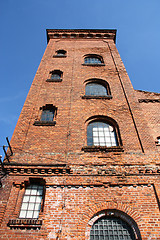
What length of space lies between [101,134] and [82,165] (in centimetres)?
220

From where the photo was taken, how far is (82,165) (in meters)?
7.55

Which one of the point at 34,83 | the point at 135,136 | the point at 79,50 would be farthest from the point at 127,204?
the point at 79,50

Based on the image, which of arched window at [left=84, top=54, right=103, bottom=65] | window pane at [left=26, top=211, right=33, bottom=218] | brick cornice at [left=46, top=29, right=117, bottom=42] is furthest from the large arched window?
brick cornice at [left=46, top=29, right=117, bottom=42]

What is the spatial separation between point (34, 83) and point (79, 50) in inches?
251

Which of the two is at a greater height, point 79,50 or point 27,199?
point 79,50

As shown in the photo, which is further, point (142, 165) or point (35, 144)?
point (35, 144)

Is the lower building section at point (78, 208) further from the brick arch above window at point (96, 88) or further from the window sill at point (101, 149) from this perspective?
the brick arch above window at point (96, 88)

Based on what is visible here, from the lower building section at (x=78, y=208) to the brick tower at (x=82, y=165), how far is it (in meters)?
0.03

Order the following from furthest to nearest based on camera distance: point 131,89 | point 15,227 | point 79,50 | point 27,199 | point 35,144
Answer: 1. point 79,50
2. point 131,89
3. point 35,144
4. point 27,199
5. point 15,227

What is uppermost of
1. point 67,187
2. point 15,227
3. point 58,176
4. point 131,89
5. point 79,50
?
point 79,50

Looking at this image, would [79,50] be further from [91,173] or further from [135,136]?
[91,173]

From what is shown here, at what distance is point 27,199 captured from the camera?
22.4 ft

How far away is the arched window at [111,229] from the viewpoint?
5.94m

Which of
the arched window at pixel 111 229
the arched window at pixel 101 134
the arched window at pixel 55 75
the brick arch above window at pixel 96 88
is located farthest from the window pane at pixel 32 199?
the arched window at pixel 55 75
